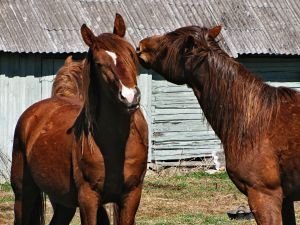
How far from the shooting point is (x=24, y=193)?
7988 mm

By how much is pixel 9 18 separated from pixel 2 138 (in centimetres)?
209

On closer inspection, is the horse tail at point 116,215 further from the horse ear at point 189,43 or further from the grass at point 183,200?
the grass at point 183,200

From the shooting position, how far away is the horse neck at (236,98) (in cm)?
653

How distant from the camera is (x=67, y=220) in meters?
8.04

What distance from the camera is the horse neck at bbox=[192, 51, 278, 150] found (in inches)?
257

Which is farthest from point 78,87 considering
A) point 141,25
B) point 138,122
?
point 141,25

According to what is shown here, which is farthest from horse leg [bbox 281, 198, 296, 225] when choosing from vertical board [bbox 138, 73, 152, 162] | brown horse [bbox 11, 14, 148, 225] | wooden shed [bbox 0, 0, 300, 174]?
vertical board [bbox 138, 73, 152, 162]

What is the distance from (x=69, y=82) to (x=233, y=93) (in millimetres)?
2504

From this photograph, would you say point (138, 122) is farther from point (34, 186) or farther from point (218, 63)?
point (34, 186)

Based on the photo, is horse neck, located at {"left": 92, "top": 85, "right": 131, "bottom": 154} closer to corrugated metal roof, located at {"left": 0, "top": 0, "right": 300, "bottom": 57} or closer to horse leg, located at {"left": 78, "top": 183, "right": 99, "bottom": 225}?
horse leg, located at {"left": 78, "top": 183, "right": 99, "bottom": 225}

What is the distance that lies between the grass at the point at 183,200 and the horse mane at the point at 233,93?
350 centimetres

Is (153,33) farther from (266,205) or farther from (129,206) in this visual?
(266,205)

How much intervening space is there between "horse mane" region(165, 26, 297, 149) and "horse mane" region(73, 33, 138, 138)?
418 millimetres

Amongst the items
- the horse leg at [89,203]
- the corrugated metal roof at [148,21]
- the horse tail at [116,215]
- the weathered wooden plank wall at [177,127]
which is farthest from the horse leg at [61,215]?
the weathered wooden plank wall at [177,127]
